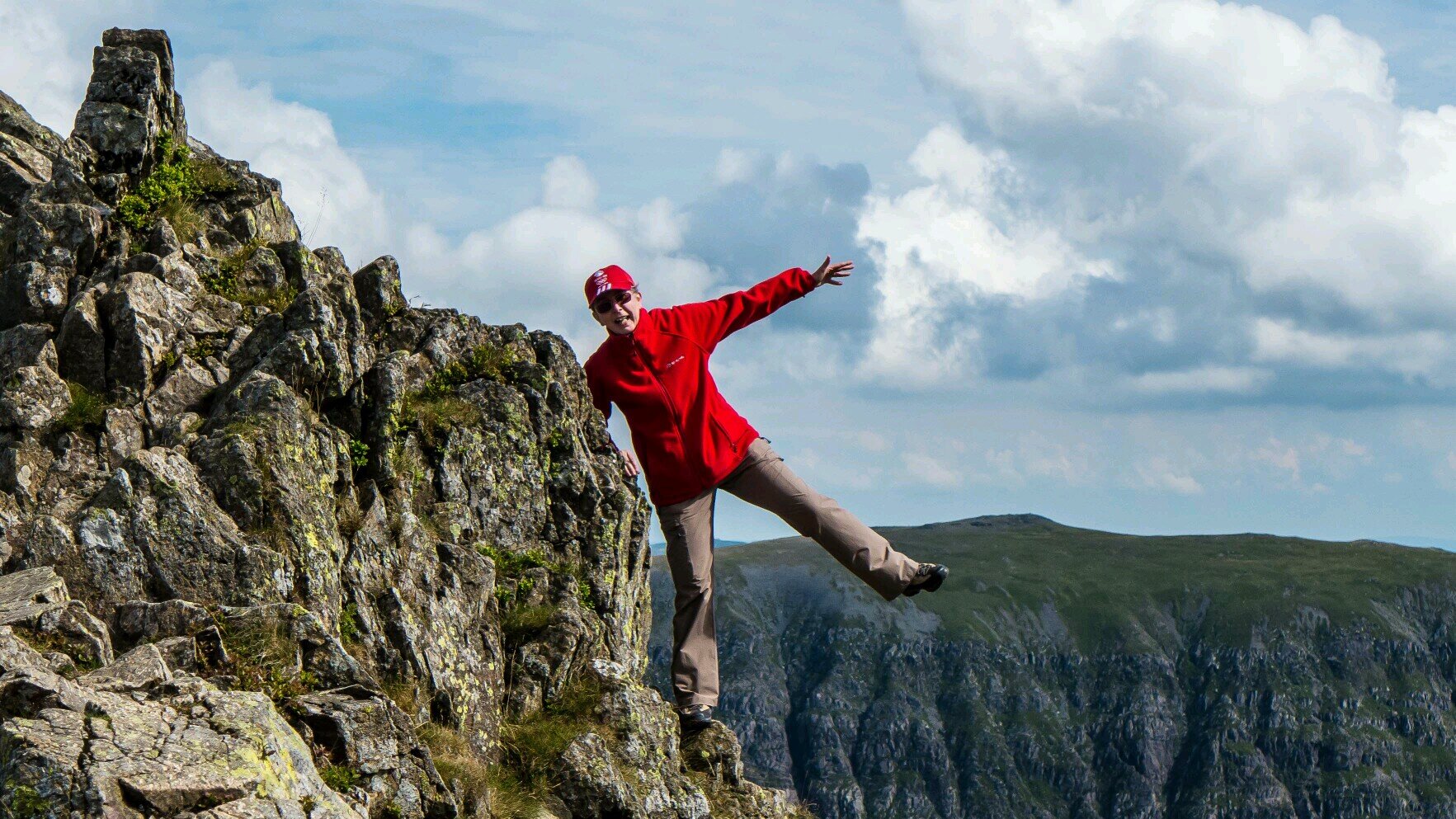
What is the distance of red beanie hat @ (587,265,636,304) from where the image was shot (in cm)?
1900

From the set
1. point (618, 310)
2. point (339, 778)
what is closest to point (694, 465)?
point (618, 310)

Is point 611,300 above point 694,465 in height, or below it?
above

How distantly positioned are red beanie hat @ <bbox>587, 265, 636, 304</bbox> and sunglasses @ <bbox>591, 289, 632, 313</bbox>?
0.23 feet

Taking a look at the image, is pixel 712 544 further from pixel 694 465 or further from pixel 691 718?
pixel 691 718

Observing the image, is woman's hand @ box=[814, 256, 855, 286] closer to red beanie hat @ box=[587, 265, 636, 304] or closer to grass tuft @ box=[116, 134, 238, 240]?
red beanie hat @ box=[587, 265, 636, 304]

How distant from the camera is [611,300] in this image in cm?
1911

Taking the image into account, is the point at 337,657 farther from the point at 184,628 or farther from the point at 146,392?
the point at 146,392

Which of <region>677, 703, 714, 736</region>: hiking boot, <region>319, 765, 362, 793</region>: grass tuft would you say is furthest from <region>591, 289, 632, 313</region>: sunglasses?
<region>319, 765, 362, 793</region>: grass tuft

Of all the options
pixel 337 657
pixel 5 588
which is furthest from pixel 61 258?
pixel 337 657

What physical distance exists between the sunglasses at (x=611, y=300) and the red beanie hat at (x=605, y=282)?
0.07 m

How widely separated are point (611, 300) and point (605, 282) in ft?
0.97

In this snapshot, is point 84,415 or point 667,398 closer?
point 84,415

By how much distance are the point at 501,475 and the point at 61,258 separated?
27.4 feet

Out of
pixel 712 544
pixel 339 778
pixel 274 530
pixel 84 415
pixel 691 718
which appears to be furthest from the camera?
pixel 691 718
